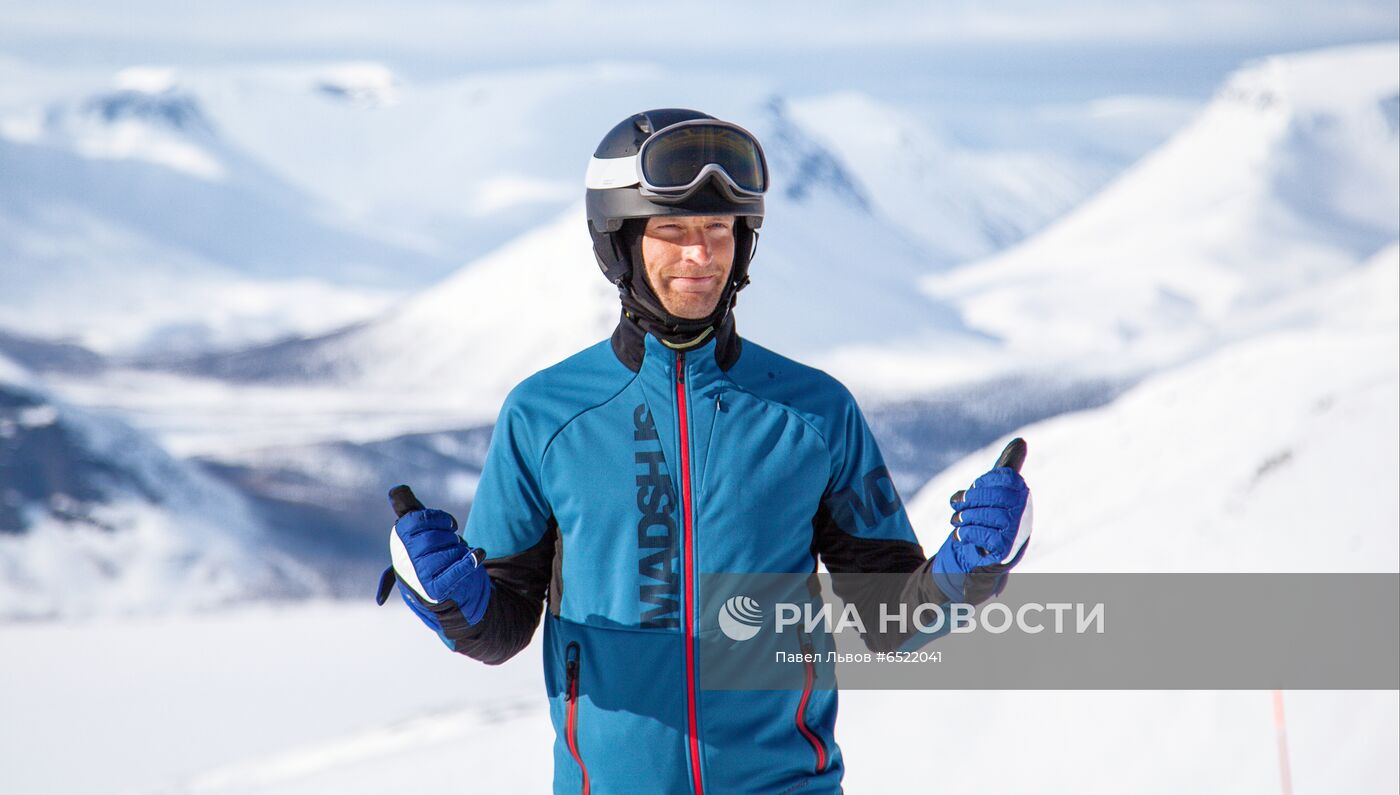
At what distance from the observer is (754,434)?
9.14 ft

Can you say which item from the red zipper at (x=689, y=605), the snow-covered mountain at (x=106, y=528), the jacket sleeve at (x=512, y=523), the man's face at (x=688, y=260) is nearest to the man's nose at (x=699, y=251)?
the man's face at (x=688, y=260)

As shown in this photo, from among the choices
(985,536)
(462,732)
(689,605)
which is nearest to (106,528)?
(462,732)

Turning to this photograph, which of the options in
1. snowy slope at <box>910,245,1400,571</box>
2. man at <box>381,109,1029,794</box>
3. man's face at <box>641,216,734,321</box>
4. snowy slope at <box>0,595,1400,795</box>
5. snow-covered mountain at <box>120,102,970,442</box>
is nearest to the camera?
man at <box>381,109,1029,794</box>

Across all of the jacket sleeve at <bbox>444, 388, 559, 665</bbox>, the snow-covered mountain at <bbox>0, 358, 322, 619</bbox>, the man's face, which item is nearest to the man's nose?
the man's face

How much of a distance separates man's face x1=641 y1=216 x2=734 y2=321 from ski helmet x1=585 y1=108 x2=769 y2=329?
0.9 inches

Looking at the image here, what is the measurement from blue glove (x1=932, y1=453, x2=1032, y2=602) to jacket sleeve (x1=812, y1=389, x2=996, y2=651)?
0.59ft

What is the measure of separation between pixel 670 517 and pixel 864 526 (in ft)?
1.41

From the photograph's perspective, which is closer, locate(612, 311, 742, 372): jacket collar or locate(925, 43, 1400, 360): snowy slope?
locate(612, 311, 742, 372): jacket collar

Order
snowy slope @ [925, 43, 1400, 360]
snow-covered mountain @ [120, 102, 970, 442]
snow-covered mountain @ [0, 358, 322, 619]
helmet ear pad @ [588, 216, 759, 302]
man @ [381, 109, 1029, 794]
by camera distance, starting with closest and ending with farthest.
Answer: man @ [381, 109, 1029, 794], helmet ear pad @ [588, 216, 759, 302], snow-covered mountain @ [0, 358, 322, 619], snow-covered mountain @ [120, 102, 970, 442], snowy slope @ [925, 43, 1400, 360]

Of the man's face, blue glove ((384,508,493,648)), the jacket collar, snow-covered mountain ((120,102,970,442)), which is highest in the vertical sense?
snow-covered mountain ((120,102,970,442))

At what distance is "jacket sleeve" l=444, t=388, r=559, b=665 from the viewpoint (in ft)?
9.05

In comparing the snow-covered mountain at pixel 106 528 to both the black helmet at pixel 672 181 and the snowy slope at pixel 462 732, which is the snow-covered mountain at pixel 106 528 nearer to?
the snowy slope at pixel 462 732

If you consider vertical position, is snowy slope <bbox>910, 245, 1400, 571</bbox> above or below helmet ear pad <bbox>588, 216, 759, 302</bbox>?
above

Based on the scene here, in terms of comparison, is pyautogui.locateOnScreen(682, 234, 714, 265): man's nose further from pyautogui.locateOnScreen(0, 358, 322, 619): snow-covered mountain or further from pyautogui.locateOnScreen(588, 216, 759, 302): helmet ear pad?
pyautogui.locateOnScreen(0, 358, 322, 619): snow-covered mountain
